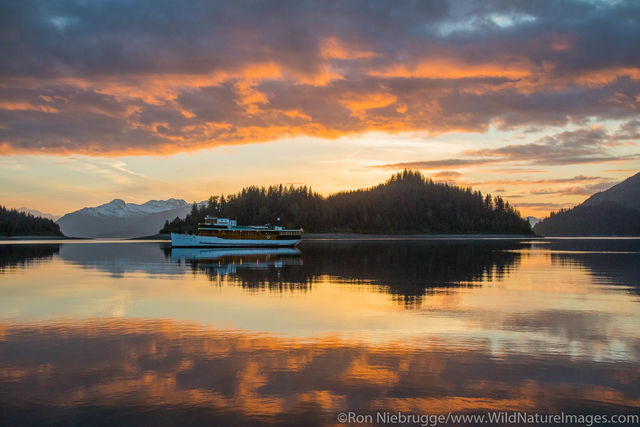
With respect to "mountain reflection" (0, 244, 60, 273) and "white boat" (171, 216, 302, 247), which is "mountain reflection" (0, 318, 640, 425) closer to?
"mountain reflection" (0, 244, 60, 273)

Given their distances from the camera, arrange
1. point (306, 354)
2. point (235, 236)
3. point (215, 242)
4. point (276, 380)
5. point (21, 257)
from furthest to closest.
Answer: point (235, 236) → point (215, 242) → point (21, 257) → point (306, 354) → point (276, 380)

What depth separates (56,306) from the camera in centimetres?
2561

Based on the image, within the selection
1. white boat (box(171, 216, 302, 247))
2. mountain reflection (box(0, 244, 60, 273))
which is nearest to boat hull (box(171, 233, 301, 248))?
white boat (box(171, 216, 302, 247))

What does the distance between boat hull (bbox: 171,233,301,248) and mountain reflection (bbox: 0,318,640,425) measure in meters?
93.9

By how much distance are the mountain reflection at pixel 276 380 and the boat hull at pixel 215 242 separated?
93882 mm

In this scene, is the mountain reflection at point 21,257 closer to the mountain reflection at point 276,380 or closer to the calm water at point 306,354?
the calm water at point 306,354

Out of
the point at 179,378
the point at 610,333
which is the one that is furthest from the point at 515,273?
the point at 179,378

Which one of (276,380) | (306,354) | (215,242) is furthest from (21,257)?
(276,380)

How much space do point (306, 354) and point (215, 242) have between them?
104m

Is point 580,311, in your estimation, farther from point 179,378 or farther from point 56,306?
point 56,306

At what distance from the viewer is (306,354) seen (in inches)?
619

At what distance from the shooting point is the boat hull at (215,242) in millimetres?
109812

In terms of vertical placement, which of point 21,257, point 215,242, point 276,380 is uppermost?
point 215,242

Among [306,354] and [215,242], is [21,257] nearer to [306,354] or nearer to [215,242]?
[215,242]
